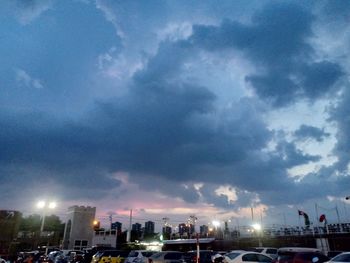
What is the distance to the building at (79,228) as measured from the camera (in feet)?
251

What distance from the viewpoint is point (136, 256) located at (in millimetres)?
25531

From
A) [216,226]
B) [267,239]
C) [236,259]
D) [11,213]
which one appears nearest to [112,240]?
[216,226]

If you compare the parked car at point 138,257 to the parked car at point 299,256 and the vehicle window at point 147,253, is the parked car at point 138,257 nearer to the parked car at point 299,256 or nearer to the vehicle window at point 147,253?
the vehicle window at point 147,253

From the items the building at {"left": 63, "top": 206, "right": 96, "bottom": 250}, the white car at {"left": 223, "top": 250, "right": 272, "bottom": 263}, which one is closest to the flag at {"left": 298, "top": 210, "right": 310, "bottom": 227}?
the white car at {"left": 223, "top": 250, "right": 272, "bottom": 263}

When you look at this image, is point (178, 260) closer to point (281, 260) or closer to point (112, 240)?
point (281, 260)

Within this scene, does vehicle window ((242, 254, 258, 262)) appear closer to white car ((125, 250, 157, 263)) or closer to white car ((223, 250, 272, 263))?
white car ((223, 250, 272, 263))

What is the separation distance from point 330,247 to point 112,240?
172ft

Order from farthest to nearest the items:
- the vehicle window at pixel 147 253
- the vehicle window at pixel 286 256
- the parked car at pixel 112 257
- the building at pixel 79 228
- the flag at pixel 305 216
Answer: the building at pixel 79 228 < the flag at pixel 305 216 < the parked car at pixel 112 257 < the vehicle window at pixel 147 253 < the vehicle window at pixel 286 256

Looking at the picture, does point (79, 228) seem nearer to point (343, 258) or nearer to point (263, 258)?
point (263, 258)

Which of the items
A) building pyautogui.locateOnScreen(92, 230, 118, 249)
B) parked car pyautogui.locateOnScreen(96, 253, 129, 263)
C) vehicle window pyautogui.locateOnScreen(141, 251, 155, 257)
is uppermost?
building pyautogui.locateOnScreen(92, 230, 118, 249)

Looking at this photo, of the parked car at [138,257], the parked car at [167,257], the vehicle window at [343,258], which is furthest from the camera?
the parked car at [138,257]

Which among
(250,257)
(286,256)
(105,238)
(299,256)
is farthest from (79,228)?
(299,256)

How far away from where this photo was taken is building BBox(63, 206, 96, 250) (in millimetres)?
76438

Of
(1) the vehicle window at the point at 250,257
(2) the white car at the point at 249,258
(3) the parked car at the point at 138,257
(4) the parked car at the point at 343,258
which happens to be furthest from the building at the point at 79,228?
(4) the parked car at the point at 343,258
